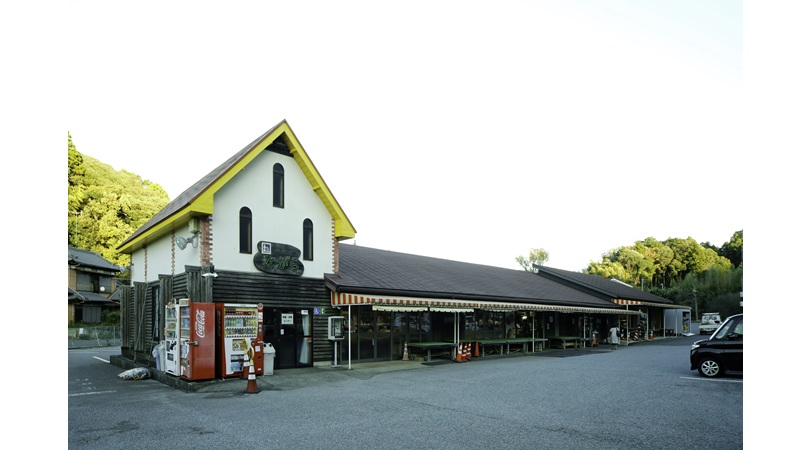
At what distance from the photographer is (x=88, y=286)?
138ft

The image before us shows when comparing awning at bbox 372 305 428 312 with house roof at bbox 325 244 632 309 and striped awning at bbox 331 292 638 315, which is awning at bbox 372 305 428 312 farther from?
house roof at bbox 325 244 632 309

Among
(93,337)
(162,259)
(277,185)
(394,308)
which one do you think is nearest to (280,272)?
(277,185)

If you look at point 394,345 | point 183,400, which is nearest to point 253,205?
point 183,400

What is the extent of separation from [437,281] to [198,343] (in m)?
10.8

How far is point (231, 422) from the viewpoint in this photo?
8.26m

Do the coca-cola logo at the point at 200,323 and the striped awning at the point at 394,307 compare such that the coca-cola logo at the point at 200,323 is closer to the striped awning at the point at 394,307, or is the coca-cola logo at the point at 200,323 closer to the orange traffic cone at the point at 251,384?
the orange traffic cone at the point at 251,384

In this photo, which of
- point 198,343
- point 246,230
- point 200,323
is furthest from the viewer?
point 246,230

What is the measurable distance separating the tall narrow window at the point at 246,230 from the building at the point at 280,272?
0.03 meters

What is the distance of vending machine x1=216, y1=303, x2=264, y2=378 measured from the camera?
12.8 meters

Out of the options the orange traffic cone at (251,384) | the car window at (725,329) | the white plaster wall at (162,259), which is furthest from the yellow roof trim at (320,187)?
the car window at (725,329)

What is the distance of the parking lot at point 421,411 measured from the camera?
23.3ft

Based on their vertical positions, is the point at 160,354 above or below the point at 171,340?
below

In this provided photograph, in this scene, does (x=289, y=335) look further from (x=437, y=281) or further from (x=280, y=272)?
(x=437, y=281)

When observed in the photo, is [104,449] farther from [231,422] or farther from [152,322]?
[152,322]
